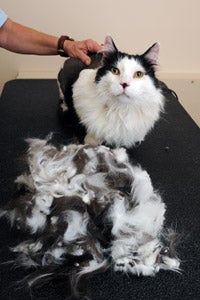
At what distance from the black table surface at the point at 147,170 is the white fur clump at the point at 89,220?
2 centimetres

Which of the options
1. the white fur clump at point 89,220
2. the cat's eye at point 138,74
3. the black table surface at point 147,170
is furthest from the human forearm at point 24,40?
the white fur clump at point 89,220

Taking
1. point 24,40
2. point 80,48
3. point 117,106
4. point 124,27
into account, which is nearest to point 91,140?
point 117,106

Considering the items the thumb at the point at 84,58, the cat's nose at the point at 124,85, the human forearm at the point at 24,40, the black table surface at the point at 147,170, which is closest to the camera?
the black table surface at the point at 147,170

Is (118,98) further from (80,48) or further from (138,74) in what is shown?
(80,48)

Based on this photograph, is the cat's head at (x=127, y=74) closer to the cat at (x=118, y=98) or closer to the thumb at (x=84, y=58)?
the cat at (x=118, y=98)

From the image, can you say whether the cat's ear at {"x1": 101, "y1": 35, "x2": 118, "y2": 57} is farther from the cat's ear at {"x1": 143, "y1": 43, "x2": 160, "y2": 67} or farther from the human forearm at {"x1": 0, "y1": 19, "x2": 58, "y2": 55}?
the human forearm at {"x1": 0, "y1": 19, "x2": 58, "y2": 55}

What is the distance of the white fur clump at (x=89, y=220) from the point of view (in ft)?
1.84

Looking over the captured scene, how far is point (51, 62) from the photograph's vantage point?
151 centimetres

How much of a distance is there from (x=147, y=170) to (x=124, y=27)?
836mm

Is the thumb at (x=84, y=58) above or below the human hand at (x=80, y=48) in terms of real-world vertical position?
below

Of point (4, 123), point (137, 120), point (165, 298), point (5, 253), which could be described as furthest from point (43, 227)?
point (4, 123)

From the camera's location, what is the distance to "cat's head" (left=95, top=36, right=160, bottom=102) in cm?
80

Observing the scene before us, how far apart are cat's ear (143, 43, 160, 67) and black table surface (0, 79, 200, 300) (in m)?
0.27

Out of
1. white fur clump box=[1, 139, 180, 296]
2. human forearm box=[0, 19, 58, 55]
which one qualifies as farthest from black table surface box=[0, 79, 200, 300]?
human forearm box=[0, 19, 58, 55]
